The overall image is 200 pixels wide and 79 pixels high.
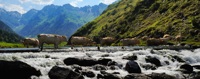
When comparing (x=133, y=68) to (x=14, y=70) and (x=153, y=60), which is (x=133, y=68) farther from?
(x=14, y=70)

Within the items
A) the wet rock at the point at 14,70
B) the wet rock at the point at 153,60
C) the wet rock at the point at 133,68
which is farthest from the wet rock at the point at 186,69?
the wet rock at the point at 14,70

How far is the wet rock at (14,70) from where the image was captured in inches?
1289

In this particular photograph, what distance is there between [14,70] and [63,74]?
17.5ft

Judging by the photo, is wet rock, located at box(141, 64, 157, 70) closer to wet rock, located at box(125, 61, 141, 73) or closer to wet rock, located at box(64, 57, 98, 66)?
wet rock, located at box(125, 61, 141, 73)

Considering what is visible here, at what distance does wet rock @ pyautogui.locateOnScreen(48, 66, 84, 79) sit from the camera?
3275 cm

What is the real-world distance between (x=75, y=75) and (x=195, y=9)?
158380mm

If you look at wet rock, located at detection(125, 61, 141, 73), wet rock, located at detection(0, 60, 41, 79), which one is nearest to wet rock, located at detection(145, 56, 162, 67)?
wet rock, located at detection(125, 61, 141, 73)

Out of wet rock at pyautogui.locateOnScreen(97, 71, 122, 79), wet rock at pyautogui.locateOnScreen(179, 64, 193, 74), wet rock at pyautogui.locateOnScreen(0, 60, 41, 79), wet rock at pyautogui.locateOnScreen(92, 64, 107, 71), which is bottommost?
wet rock at pyautogui.locateOnScreen(179, 64, 193, 74)

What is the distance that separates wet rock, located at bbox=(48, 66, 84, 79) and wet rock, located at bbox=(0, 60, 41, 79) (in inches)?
104

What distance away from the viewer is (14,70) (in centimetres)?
3306

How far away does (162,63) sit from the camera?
167 feet

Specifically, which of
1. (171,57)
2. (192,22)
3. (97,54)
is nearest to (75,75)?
(97,54)

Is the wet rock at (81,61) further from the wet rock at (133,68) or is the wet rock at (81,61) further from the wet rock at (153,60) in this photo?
the wet rock at (153,60)

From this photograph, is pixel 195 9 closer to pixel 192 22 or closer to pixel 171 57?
pixel 192 22
